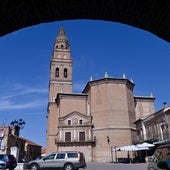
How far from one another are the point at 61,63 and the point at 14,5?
6140 cm

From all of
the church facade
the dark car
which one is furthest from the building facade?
the dark car

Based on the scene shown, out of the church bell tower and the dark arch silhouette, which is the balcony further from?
the dark arch silhouette

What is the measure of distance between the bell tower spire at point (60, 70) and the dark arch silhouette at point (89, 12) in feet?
188

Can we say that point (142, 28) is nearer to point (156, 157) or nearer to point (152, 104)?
point (156, 157)

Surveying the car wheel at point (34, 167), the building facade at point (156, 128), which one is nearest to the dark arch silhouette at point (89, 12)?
the car wheel at point (34, 167)

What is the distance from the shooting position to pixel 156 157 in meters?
10.2

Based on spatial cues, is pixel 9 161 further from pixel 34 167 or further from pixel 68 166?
pixel 68 166

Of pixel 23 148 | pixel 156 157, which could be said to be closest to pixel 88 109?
pixel 23 148

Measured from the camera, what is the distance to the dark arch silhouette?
379 cm

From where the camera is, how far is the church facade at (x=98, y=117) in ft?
155

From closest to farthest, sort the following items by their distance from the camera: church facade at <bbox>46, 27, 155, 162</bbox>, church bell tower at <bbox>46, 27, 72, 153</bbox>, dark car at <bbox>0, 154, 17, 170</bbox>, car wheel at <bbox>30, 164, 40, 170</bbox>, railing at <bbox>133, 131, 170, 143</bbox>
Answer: car wheel at <bbox>30, 164, 40, 170</bbox>
dark car at <bbox>0, 154, 17, 170</bbox>
railing at <bbox>133, 131, 170, 143</bbox>
church facade at <bbox>46, 27, 155, 162</bbox>
church bell tower at <bbox>46, 27, 72, 153</bbox>

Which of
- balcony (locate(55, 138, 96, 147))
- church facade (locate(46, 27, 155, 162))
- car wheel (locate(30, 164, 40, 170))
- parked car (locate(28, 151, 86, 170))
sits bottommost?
car wheel (locate(30, 164, 40, 170))

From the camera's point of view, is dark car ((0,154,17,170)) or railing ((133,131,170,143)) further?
railing ((133,131,170,143))

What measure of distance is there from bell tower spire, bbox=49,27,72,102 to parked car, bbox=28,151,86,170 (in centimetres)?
4045
